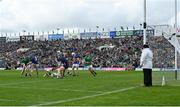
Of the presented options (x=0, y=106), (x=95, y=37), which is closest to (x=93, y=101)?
(x=0, y=106)

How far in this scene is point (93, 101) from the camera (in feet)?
48.2

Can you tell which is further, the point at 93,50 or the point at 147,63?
the point at 93,50

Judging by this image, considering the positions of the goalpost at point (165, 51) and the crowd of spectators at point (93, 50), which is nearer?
the goalpost at point (165, 51)

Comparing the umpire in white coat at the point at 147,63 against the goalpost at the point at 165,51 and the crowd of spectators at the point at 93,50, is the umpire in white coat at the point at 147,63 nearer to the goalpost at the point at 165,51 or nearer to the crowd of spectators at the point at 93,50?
the goalpost at the point at 165,51

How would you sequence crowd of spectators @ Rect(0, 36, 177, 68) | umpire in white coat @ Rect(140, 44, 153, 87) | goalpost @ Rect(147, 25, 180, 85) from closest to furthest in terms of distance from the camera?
1. umpire in white coat @ Rect(140, 44, 153, 87)
2. goalpost @ Rect(147, 25, 180, 85)
3. crowd of spectators @ Rect(0, 36, 177, 68)

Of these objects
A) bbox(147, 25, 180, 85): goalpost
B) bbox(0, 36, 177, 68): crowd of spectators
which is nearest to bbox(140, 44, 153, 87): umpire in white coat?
bbox(147, 25, 180, 85): goalpost

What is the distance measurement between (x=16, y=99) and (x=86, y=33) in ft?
220

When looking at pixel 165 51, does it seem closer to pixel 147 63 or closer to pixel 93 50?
pixel 147 63

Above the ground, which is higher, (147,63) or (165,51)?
(165,51)

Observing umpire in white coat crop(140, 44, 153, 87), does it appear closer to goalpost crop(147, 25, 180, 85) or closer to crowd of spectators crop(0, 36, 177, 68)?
goalpost crop(147, 25, 180, 85)

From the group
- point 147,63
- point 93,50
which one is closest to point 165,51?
point 147,63

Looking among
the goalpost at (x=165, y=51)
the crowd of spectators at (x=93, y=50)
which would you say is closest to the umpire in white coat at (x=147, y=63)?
the goalpost at (x=165, y=51)

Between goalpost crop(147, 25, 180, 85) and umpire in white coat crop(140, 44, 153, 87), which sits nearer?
umpire in white coat crop(140, 44, 153, 87)

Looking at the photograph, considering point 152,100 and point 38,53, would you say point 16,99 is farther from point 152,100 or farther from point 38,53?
point 38,53
